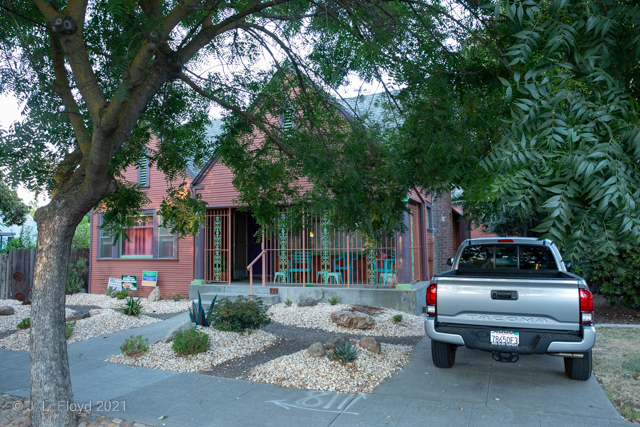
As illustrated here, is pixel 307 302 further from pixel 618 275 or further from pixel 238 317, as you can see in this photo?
pixel 618 275

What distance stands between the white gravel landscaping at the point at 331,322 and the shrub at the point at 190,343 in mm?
2875

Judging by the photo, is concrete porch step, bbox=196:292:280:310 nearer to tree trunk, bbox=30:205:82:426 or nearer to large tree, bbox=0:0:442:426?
large tree, bbox=0:0:442:426

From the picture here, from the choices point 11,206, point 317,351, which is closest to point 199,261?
point 317,351

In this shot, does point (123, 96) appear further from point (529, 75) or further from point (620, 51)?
point (620, 51)

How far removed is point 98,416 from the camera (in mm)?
4598

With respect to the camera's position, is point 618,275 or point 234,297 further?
point 234,297

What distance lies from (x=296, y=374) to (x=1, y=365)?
4723mm

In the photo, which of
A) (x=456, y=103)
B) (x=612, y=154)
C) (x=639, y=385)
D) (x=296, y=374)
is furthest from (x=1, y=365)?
(x=639, y=385)

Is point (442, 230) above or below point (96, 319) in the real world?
above

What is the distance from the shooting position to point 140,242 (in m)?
15.2

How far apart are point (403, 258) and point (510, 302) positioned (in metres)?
6.52

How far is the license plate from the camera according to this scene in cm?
505

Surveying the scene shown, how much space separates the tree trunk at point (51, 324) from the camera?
13.8ft

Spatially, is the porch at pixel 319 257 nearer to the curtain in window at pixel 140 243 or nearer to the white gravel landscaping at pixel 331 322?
the white gravel landscaping at pixel 331 322
